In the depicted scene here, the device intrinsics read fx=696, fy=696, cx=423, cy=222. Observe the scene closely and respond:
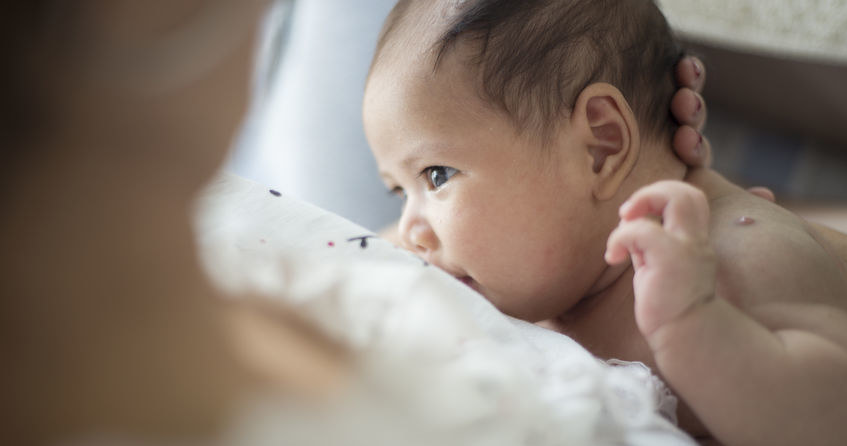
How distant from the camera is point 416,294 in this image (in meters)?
0.61

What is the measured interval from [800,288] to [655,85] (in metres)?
0.37

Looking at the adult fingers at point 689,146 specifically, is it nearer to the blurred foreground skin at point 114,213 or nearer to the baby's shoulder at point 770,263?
the baby's shoulder at point 770,263

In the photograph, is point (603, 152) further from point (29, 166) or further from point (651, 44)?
point (29, 166)

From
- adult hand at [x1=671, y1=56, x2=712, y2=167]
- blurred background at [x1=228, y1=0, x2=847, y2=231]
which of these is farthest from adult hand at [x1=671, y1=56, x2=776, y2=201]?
blurred background at [x1=228, y1=0, x2=847, y2=231]

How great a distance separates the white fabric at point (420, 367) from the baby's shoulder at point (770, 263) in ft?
0.48

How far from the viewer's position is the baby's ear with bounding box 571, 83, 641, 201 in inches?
34.9

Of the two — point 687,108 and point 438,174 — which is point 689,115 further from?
point 438,174

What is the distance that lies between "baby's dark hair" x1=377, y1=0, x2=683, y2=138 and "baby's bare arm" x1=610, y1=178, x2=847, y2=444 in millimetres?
258

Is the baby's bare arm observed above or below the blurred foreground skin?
below

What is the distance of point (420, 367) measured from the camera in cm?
53

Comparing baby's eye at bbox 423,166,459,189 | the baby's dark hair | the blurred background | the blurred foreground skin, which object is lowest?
the blurred background

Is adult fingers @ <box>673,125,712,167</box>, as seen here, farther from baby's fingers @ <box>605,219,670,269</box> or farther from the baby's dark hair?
baby's fingers @ <box>605,219,670,269</box>

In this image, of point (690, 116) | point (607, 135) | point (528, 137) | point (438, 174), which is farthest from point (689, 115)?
point (438, 174)

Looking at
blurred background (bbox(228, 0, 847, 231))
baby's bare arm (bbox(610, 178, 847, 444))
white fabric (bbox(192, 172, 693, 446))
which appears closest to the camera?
white fabric (bbox(192, 172, 693, 446))
